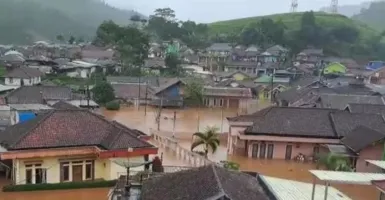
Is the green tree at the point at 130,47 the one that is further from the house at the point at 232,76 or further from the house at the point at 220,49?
the house at the point at 220,49

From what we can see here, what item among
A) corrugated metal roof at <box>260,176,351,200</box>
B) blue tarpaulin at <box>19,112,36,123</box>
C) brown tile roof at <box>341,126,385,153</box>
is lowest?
blue tarpaulin at <box>19,112,36,123</box>

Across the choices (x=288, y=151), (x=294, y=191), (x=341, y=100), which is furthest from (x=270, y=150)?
(x=341, y=100)

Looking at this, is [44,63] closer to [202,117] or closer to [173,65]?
[173,65]

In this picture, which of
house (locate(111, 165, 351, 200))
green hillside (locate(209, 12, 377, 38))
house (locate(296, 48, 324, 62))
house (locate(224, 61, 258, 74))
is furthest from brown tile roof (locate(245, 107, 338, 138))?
green hillside (locate(209, 12, 377, 38))

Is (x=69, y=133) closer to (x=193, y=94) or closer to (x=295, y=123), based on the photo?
(x=295, y=123)

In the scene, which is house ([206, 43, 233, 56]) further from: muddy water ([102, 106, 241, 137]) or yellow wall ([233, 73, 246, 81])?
muddy water ([102, 106, 241, 137])

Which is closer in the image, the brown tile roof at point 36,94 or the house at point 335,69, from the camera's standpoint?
the brown tile roof at point 36,94

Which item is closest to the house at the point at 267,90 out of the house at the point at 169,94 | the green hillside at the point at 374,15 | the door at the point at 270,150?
the house at the point at 169,94
